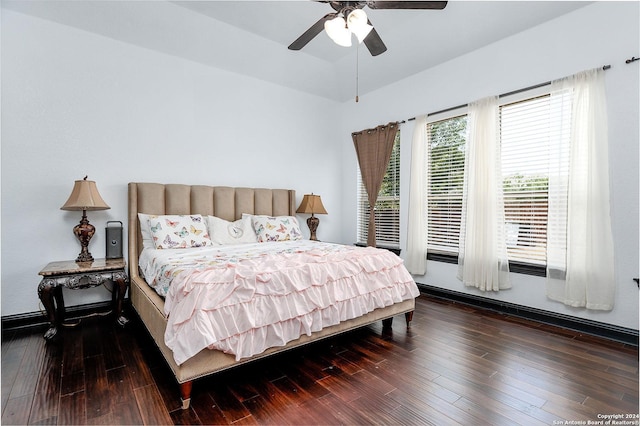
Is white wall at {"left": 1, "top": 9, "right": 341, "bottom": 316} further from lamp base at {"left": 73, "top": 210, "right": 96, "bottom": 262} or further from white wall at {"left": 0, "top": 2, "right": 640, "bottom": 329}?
lamp base at {"left": 73, "top": 210, "right": 96, "bottom": 262}

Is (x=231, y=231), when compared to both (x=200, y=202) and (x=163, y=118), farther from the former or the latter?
(x=163, y=118)

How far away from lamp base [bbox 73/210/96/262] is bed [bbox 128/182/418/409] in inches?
14.7

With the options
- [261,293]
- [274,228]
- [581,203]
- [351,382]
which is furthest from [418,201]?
[261,293]

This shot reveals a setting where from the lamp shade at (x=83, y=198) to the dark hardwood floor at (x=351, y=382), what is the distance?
1.18m

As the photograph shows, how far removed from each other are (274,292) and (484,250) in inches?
103

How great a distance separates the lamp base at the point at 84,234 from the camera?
310cm

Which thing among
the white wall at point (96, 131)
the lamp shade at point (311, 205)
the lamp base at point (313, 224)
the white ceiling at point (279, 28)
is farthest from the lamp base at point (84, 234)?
the lamp base at point (313, 224)

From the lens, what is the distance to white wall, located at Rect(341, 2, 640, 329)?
2.66 meters

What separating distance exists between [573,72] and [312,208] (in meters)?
3.35

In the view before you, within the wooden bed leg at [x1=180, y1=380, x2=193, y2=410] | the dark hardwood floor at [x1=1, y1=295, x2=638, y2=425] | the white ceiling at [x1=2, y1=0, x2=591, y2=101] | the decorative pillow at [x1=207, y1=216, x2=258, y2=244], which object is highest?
the white ceiling at [x1=2, y1=0, x2=591, y2=101]

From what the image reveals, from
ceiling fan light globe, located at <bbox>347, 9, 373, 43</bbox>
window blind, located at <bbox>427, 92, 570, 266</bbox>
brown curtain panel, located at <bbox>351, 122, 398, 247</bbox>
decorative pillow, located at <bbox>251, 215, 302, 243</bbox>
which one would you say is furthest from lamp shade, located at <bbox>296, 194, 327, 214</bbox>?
ceiling fan light globe, located at <bbox>347, 9, 373, 43</bbox>

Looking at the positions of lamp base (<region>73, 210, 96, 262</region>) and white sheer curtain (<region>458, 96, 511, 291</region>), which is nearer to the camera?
lamp base (<region>73, 210, 96, 262</region>)

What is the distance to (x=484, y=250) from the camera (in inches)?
139

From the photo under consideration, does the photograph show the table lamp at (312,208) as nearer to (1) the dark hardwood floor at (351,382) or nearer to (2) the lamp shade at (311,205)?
(2) the lamp shade at (311,205)
